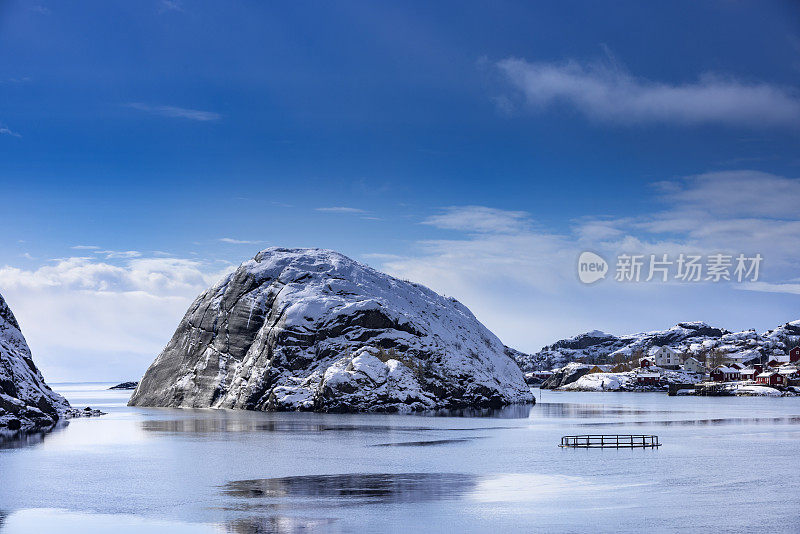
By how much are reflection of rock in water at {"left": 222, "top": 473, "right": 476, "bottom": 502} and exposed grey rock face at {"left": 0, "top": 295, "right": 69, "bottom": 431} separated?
6714 cm

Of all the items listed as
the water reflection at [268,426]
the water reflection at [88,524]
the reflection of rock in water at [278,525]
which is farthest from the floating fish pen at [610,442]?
the water reflection at [88,524]

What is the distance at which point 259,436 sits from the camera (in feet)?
308

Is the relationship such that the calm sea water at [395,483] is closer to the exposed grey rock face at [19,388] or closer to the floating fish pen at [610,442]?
the floating fish pen at [610,442]

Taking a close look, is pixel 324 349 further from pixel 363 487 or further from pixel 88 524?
pixel 88 524

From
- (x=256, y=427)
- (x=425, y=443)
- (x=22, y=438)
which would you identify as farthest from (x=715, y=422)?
(x=22, y=438)

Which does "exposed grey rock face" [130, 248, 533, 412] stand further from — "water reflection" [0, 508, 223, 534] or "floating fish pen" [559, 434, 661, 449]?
"water reflection" [0, 508, 223, 534]

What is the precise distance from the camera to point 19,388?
113 m

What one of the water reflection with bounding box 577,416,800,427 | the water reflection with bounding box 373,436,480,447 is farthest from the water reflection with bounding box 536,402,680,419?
the water reflection with bounding box 373,436,480,447

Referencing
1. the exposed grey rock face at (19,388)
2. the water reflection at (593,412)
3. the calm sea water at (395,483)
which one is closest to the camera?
the calm sea water at (395,483)

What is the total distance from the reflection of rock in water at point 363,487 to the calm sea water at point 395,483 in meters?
0.13

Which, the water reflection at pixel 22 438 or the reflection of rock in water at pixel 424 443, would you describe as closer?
the reflection of rock in water at pixel 424 443

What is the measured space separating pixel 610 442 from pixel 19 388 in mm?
82470

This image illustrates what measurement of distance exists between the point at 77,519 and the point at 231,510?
798 cm

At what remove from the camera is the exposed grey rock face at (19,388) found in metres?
107
